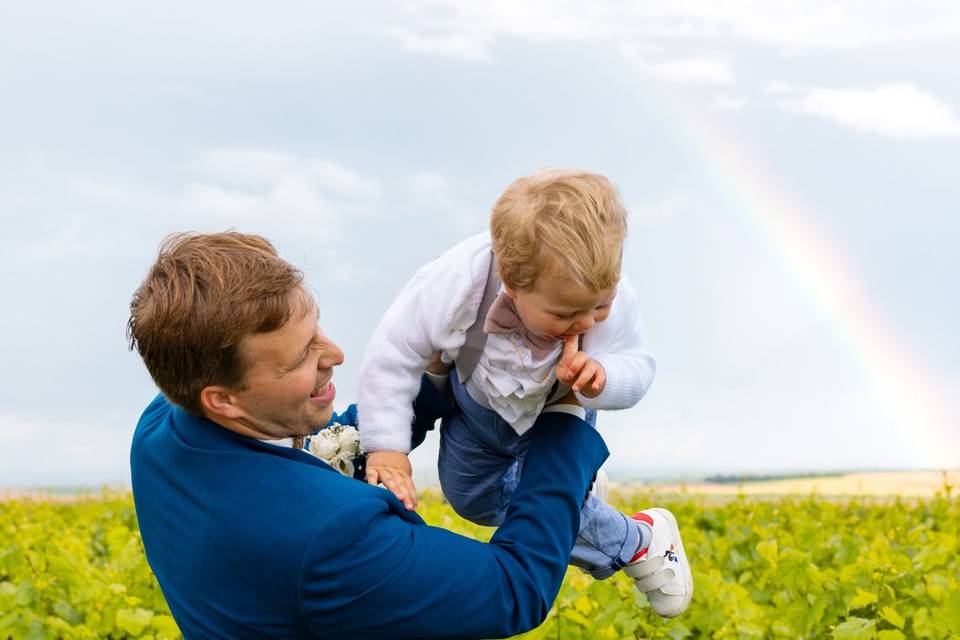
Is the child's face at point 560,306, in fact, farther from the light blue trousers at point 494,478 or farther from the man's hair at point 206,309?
the man's hair at point 206,309

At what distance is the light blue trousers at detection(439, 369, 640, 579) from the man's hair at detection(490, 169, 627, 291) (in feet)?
1.68

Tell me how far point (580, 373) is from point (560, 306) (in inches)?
7.1

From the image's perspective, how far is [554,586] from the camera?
2.77m

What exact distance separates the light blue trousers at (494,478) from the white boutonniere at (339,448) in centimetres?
32

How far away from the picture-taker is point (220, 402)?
103 inches

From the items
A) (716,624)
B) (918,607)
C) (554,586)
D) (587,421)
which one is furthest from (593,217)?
(918,607)

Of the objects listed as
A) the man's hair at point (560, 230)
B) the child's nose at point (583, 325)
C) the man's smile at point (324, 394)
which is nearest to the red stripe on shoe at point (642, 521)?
the child's nose at point (583, 325)

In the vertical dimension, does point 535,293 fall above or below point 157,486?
above

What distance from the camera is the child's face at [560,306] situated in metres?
2.88

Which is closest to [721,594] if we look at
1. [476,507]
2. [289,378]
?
[476,507]

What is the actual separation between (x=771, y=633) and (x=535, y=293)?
6.84 feet

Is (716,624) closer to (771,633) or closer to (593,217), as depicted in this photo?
(771,633)

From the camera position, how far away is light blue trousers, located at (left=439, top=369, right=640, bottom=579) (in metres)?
3.32

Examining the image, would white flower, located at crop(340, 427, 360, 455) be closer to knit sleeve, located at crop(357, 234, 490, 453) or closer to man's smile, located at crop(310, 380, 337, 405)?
knit sleeve, located at crop(357, 234, 490, 453)
